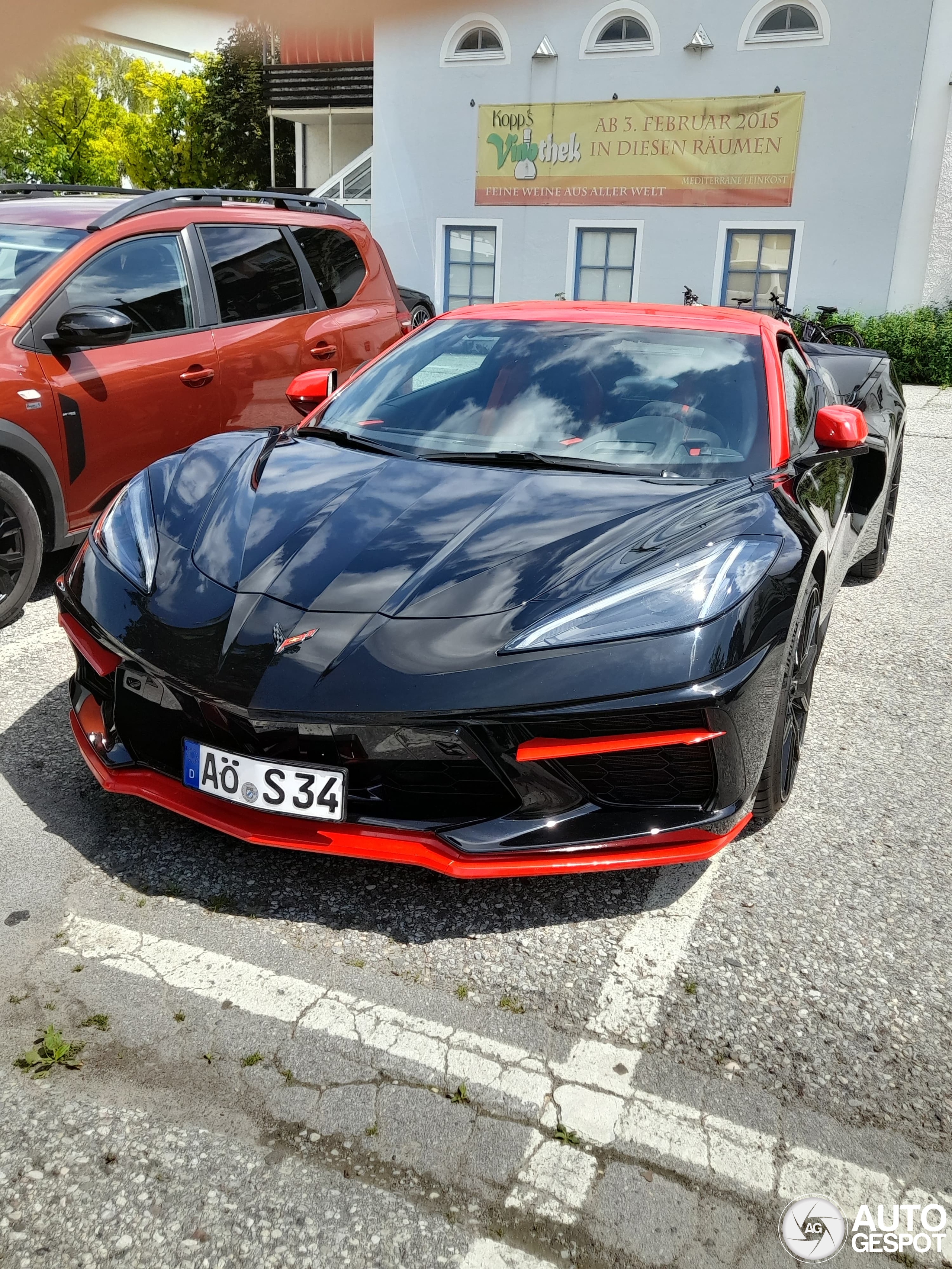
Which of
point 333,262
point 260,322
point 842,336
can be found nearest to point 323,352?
point 260,322

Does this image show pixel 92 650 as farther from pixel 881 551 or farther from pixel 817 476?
pixel 881 551

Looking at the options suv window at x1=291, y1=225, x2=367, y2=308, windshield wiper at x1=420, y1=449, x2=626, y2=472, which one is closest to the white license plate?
windshield wiper at x1=420, y1=449, x2=626, y2=472

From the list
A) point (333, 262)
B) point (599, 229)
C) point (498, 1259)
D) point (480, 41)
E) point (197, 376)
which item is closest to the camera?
point (480, 41)

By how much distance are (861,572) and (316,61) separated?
519 centimetres

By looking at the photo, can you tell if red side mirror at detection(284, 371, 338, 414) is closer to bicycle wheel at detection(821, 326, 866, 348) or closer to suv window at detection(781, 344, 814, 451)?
suv window at detection(781, 344, 814, 451)

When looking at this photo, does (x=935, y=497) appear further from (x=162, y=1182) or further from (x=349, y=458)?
(x=162, y=1182)

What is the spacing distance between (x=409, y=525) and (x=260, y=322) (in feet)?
9.58

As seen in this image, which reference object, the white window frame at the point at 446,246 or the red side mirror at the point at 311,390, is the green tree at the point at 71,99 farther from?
the white window frame at the point at 446,246

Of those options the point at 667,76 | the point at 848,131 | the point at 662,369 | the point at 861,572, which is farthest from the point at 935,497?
the point at 667,76

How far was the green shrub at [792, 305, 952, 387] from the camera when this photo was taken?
14.5 metres

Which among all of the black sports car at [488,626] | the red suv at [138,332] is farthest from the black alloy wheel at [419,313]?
the black sports car at [488,626]

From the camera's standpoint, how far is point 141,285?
4.82 m

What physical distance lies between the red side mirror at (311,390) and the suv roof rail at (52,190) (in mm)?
2237

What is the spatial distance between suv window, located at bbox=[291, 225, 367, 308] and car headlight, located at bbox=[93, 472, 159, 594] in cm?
285
